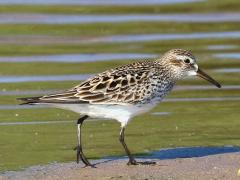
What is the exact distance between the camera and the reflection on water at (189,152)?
1263 cm

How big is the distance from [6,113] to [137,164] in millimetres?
3613

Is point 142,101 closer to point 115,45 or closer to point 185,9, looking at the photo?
point 115,45

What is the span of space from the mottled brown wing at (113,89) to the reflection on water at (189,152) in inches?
33.8

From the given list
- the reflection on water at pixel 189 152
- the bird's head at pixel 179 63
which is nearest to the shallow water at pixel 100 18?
the bird's head at pixel 179 63

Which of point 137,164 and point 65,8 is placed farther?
point 65,8

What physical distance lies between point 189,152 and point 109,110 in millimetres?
1210

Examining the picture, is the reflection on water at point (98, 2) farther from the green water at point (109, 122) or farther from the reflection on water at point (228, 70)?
the reflection on water at point (228, 70)

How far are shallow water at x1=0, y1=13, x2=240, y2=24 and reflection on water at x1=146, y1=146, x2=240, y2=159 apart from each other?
10.3m

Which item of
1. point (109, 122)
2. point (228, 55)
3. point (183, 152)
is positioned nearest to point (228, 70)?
point (228, 55)

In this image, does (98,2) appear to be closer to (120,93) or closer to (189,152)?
(189,152)

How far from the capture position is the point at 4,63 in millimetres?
19047

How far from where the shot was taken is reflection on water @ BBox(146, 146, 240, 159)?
1263cm

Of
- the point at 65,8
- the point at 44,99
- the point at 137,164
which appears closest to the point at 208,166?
the point at 137,164

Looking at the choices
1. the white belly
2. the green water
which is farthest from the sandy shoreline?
the white belly
